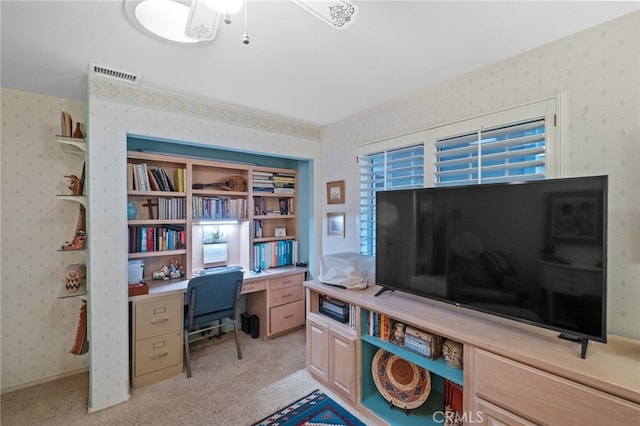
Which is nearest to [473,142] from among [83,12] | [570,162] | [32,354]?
[570,162]

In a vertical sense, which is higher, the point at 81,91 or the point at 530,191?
the point at 81,91

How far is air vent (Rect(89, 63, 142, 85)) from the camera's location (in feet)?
6.19

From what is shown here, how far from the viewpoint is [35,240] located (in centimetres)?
233

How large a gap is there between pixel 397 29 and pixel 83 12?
1583 mm

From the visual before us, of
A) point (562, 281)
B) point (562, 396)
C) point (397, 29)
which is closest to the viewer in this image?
point (562, 396)

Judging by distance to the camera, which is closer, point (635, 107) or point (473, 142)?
point (635, 107)

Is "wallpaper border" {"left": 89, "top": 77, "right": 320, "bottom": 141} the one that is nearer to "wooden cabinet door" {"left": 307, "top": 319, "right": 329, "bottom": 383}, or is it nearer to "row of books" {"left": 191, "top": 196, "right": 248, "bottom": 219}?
"row of books" {"left": 191, "top": 196, "right": 248, "bottom": 219}

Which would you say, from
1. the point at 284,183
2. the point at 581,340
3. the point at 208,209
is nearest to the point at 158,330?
the point at 208,209

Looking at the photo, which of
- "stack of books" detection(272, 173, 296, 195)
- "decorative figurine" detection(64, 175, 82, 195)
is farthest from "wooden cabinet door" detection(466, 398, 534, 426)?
"decorative figurine" detection(64, 175, 82, 195)

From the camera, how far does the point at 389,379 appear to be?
1926 mm

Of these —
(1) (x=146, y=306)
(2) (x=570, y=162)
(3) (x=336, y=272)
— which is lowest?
(1) (x=146, y=306)

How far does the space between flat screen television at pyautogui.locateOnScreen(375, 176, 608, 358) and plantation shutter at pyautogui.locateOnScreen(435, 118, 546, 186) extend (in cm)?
40

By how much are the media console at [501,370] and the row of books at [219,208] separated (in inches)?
65.4

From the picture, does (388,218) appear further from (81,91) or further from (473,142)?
(81,91)
